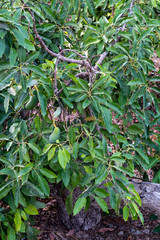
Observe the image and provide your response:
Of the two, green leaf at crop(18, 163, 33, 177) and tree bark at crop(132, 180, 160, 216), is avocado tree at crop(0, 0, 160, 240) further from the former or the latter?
tree bark at crop(132, 180, 160, 216)

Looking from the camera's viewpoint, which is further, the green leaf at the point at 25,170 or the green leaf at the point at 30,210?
the green leaf at the point at 30,210

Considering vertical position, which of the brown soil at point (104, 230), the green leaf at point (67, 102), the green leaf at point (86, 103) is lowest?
the brown soil at point (104, 230)

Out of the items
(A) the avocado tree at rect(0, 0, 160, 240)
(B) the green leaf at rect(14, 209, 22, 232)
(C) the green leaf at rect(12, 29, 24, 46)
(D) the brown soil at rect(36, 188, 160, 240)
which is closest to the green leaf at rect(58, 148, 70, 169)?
(A) the avocado tree at rect(0, 0, 160, 240)

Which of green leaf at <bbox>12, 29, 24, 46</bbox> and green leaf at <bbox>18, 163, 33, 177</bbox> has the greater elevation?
green leaf at <bbox>12, 29, 24, 46</bbox>

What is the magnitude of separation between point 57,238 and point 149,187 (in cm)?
96

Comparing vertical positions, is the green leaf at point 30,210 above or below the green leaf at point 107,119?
below

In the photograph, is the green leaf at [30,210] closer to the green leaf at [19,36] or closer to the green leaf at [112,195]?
the green leaf at [112,195]

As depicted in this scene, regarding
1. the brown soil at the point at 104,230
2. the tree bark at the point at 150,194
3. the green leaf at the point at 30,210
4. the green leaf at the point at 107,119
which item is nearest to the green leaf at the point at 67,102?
the green leaf at the point at 107,119

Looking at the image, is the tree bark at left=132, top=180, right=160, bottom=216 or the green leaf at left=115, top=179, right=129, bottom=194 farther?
the tree bark at left=132, top=180, right=160, bottom=216

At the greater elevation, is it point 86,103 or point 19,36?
point 19,36

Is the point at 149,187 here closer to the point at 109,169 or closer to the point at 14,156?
the point at 109,169

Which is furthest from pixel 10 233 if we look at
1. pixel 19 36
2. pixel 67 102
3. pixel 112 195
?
pixel 19 36

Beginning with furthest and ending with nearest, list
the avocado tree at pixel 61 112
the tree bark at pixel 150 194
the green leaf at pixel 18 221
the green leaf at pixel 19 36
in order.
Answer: the tree bark at pixel 150 194 < the green leaf at pixel 18 221 < the avocado tree at pixel 61 112 < the green leaf at pixel 19 36

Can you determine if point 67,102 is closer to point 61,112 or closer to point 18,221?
point 61,112
